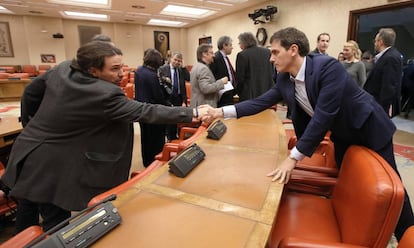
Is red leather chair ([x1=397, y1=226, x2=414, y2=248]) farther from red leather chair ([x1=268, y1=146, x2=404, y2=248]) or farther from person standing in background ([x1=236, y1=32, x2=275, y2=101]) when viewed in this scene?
person standing in background ([x1=236, y1=32, x2=275, y2=101])

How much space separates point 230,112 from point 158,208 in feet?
3.40

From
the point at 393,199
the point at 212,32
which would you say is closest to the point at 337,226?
the point at 393,199

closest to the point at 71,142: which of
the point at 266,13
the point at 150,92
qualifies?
the point at 150,92

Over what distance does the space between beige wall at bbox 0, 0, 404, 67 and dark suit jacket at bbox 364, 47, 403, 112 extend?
8.71 ft

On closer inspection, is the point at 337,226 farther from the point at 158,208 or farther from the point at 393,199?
the point at 158,208

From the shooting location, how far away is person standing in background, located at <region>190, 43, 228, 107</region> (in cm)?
278

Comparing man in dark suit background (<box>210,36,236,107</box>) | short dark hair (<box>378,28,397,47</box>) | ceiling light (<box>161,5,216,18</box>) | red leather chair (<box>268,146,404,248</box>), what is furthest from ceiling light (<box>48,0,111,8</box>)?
red leather chair (<box>268,146,404,248</box>)

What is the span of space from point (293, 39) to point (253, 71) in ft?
6.27

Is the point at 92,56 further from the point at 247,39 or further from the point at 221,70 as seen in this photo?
the point at 247,39

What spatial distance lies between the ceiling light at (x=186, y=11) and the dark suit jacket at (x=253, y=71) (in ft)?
20.1

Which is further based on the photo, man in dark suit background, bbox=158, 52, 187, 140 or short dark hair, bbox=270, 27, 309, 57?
man in dark suit background, bbox=158, 52, 187, 140

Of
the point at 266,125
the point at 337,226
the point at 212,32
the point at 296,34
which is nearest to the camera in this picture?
the point at 337,226

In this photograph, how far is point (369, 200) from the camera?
889mm

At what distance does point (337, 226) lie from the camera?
1.23 m
